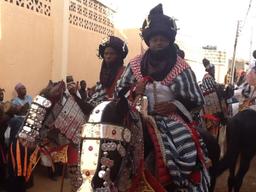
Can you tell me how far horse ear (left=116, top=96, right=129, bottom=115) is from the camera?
250 centimetres

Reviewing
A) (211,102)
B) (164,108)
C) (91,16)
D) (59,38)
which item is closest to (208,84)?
(211,102)

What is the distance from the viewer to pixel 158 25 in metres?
3.33

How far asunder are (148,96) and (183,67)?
354mm

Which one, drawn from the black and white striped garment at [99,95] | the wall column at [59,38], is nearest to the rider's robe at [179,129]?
the black and white striped garment at [99,95]

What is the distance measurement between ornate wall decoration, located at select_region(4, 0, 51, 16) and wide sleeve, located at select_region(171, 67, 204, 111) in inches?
242

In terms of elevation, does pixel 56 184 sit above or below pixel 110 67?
below

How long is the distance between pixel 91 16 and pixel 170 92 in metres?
10.4

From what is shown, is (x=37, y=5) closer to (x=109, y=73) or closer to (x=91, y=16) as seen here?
(x=91, y=16)

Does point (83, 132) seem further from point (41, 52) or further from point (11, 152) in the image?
point (41, 52)

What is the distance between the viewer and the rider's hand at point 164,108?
10.7 ft

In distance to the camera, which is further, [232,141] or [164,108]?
[232,141]

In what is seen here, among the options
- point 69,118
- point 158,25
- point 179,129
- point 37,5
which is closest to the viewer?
point 179,129

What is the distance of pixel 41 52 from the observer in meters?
9.88

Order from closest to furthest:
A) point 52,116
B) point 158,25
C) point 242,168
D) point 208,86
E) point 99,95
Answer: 1. point 158,25
2. point 52,116
3. point 99,95
4. point 242,168
5. point 208,86
